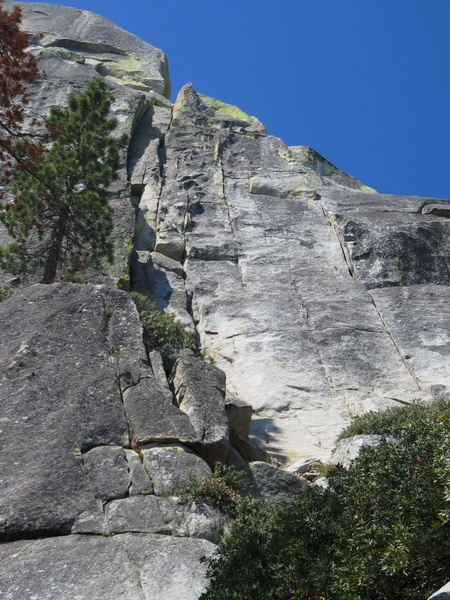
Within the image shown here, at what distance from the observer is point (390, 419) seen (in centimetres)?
1741

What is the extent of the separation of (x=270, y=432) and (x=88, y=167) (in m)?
8.98

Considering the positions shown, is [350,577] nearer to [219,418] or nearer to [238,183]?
[219,418]

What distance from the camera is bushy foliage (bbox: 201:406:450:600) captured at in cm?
819

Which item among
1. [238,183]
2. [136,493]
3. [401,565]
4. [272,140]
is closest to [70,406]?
[136,493]

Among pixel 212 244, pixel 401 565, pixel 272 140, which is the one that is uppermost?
pixel 272 140

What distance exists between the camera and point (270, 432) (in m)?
19.5

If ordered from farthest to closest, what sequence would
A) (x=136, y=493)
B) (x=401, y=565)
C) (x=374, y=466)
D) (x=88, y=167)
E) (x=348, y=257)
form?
(x=348, y=257) < (x=88, y=167) < (x=136, y=493) < (x=374, y=466) < (x=401, y=565)

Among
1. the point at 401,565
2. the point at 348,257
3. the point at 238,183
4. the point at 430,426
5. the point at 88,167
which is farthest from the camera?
the point at 238,183

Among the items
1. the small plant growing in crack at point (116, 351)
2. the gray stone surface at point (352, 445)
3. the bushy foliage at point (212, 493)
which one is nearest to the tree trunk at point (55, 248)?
the small plant growing in crack at point (116, 351)

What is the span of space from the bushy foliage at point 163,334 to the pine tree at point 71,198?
2.50 meters

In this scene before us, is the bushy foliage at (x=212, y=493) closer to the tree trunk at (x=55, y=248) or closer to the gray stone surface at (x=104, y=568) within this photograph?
the gray stone surface at (x=104, y=568)

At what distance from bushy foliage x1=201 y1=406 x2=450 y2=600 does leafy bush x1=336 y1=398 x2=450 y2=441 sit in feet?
18.7

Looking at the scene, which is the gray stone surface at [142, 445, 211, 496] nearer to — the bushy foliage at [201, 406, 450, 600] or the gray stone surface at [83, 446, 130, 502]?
the gray stone surface at [83, 446, 130, 502]

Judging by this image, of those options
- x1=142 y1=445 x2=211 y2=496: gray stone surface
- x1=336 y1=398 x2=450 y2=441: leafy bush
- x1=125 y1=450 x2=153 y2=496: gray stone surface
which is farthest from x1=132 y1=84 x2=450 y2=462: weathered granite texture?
x1=125 y1=450 x2=153 y2=496: gray stone surface
